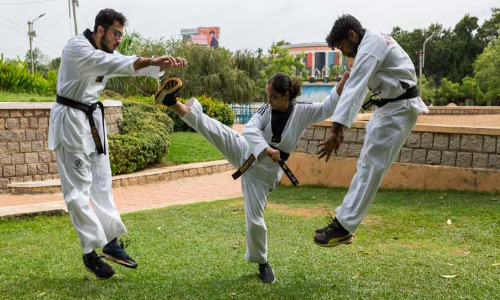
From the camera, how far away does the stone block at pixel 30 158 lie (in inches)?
458

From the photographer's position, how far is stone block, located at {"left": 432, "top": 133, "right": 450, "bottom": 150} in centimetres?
882

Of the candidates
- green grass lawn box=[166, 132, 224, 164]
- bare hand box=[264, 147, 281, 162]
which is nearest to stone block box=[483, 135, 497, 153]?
bare hand box=[264, 147, 281, 162]

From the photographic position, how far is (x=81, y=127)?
4.30 metres

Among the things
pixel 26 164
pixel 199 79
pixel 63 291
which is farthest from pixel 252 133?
pixel 199 79

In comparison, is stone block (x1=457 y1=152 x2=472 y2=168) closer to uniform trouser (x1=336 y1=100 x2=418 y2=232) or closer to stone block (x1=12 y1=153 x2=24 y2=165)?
uniform trouser (x1=336 y1=100 x2=418 y2=232)

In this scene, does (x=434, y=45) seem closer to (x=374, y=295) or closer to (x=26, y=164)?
(x=26, y=164)

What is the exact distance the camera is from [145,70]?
4215 mm

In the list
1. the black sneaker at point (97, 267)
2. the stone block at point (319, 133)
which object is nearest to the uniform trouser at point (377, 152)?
the black sneaker at point (97, 267)

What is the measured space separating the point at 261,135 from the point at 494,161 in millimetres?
5661

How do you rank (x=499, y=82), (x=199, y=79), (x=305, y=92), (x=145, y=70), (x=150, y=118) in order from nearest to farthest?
(x=145, y=70)
(x=150, y=118)
(x=199, y=79)
(x=499, y=82)
(x=305, y=92)

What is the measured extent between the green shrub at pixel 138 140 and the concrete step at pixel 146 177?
12.1 inches

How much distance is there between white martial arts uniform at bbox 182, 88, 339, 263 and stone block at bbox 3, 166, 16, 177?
8424mm

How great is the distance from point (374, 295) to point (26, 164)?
972cm

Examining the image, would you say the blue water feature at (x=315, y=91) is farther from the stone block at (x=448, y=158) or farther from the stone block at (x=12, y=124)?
the stone block at (x=448, y=158)
